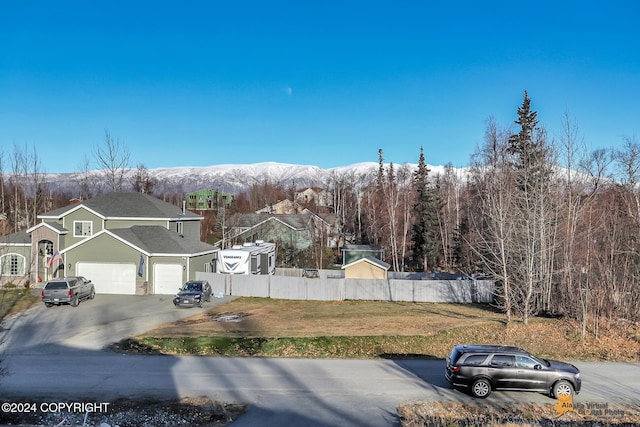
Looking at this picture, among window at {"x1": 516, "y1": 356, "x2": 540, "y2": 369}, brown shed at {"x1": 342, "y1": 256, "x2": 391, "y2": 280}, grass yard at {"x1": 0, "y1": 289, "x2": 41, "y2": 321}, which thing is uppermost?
brown shed at {"x1": 342, "y1": 256, "x2": 391, "y2": 280}

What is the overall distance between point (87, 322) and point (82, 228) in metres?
16.5

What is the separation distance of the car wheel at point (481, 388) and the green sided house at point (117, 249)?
24.9m

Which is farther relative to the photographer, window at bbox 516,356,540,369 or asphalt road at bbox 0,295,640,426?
window at bbox 516,356,540,369

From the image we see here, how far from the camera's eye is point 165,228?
128 ft

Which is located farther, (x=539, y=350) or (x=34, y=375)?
(x=539, y=350)

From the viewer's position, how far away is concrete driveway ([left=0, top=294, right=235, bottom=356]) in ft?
63.9

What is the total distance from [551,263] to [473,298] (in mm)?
8357

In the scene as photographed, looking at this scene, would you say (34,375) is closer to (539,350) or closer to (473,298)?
(539,350)

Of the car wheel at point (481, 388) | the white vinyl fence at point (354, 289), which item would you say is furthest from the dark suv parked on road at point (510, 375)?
the white vinyl fence at point (354, 289)

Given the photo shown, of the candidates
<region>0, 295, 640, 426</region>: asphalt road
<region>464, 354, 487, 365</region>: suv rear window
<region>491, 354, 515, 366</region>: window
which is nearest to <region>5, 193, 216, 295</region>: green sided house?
<region>0, 295, 640, 426</region>: asphalt road

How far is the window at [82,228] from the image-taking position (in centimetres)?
3775

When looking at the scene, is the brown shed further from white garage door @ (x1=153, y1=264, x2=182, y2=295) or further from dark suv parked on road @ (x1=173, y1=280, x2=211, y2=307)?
white garage door @ (x1=153, y1=264, x2=182, y2=295)

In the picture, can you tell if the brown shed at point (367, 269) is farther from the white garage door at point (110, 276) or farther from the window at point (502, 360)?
the window at point (502, 360)

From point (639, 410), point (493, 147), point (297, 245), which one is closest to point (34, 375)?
point (639, 410)
